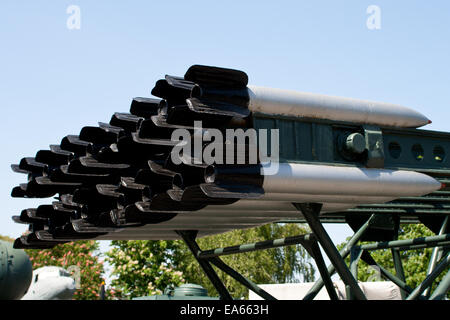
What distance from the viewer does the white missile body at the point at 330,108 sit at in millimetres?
6422

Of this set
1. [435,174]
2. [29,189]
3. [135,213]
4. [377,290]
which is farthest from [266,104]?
[377,290]

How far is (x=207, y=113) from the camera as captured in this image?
5.75 m

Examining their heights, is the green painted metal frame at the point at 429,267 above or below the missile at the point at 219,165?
below

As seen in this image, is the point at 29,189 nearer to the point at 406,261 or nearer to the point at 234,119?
the point at 234,119

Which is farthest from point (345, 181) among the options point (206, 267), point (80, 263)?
point (80, 263)

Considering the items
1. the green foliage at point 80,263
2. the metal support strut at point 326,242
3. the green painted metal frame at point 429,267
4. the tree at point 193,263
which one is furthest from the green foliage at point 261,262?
the metal support strut at point 326,242

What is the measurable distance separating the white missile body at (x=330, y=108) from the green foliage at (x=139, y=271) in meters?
24.3

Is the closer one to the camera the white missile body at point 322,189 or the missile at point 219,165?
the missile at point 219,165

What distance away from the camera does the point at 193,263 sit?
41406 mm

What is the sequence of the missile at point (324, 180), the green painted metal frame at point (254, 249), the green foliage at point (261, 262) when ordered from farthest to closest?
the green foliage at point (261, 262), the green painted metal frame at point (254, 249), the missile at point (324, 180)

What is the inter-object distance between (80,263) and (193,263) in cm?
1005

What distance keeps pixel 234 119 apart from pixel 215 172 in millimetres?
648

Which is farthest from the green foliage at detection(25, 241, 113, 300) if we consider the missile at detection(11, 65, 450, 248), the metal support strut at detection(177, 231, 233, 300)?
the missile at detection(11, 65, 450, 248)

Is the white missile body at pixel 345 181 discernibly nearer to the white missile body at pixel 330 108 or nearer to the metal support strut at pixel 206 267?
the white missile body at pixel 330 108
